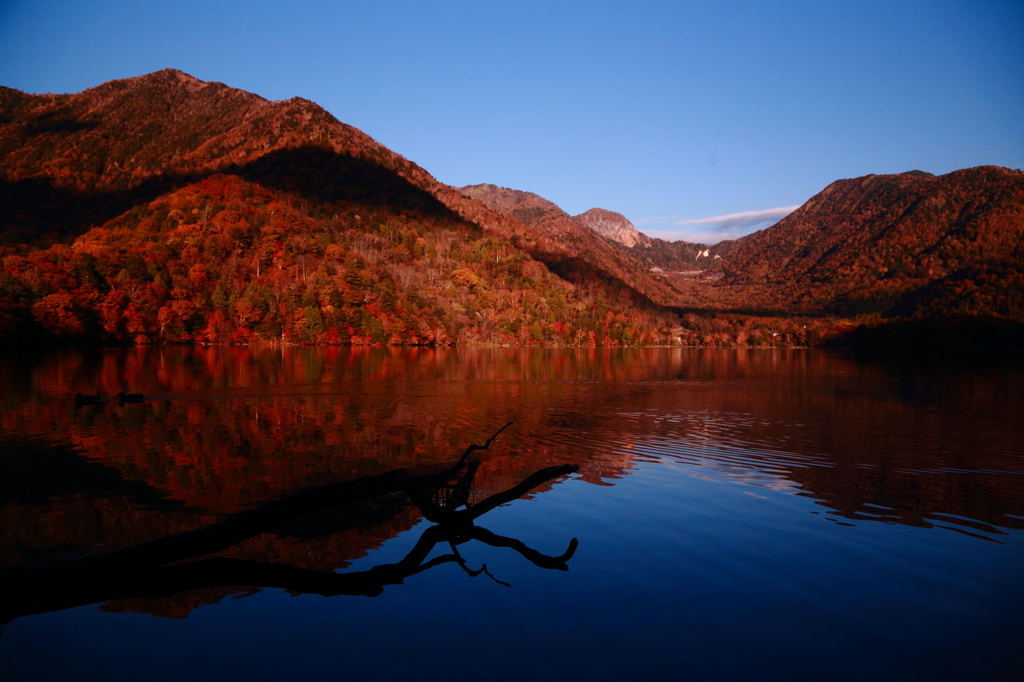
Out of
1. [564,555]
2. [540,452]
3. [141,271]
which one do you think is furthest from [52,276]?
[564,555]

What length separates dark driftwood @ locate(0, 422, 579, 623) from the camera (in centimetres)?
743

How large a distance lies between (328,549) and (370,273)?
501 feet

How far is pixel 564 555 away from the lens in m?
9.80

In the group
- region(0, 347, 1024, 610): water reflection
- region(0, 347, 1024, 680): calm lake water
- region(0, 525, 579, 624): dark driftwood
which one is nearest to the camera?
region(0, 347, 1024, 680): calm lake water

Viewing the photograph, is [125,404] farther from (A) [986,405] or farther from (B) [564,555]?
(A) [986,405]

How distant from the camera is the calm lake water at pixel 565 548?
671cm

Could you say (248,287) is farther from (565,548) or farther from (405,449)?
(565,548)

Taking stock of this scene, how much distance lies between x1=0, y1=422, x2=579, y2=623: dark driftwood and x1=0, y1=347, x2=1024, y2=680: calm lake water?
0.24 meters

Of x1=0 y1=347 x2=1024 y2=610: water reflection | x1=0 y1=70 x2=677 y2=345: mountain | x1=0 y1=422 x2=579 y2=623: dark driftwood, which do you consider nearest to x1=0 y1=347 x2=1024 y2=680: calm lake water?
x1=0 y1=347 x2=1024 y2=610: water reflection

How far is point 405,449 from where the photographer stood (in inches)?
763

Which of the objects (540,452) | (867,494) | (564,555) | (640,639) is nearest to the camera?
(640,639)

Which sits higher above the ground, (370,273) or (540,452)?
(370,273)

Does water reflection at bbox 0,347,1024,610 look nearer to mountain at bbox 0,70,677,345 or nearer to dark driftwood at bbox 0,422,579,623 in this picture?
dark driftwood at bbox 0,422,579,623

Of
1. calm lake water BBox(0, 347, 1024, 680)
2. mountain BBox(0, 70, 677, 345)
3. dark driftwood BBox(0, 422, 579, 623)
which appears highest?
mountain BBox(0, 70, 677, 345)
